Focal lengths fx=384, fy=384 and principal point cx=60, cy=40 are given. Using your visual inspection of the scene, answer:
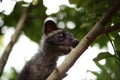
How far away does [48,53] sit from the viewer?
6.09 metres

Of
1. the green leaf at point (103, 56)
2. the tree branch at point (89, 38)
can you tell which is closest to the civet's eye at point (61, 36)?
the green leaf at point (103, 56)

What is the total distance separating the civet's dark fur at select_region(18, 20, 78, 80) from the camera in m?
5.63

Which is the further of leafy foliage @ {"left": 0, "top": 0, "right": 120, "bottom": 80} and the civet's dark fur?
the civet's dark fur

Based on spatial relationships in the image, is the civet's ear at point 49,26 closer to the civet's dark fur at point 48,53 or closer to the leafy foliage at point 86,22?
the civet's dark fur at point 48,53

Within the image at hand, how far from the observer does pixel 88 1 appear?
13.1ft

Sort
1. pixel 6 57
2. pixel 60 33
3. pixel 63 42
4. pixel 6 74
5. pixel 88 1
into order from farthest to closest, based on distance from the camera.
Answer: pixel 6 74 → pixel 60 33 → pixel 63 42 → pixel 6 57 → pixel 88 1

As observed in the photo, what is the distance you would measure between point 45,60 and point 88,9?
2.06m

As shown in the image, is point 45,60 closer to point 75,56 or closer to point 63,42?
point 63,42

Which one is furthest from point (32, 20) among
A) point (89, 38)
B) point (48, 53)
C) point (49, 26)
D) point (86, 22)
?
point (89, 38)

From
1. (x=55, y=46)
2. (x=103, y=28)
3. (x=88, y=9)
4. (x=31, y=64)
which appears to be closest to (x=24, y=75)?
(x=31, y=64)

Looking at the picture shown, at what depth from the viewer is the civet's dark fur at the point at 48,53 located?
18.5 ft

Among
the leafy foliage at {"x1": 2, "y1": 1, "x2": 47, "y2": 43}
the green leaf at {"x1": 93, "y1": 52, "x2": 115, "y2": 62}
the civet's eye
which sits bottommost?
the leafy foliage at {"x1": 2, "y1": 1, "x2": 47, "y2": 43}

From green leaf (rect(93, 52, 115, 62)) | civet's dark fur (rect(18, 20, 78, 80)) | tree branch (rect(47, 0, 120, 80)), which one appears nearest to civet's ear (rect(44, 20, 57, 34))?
civet's dark fur (rect(18, 20, 78, 80))

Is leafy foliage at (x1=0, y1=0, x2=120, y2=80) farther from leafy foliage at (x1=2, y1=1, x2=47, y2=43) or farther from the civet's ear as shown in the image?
the civet's ear
